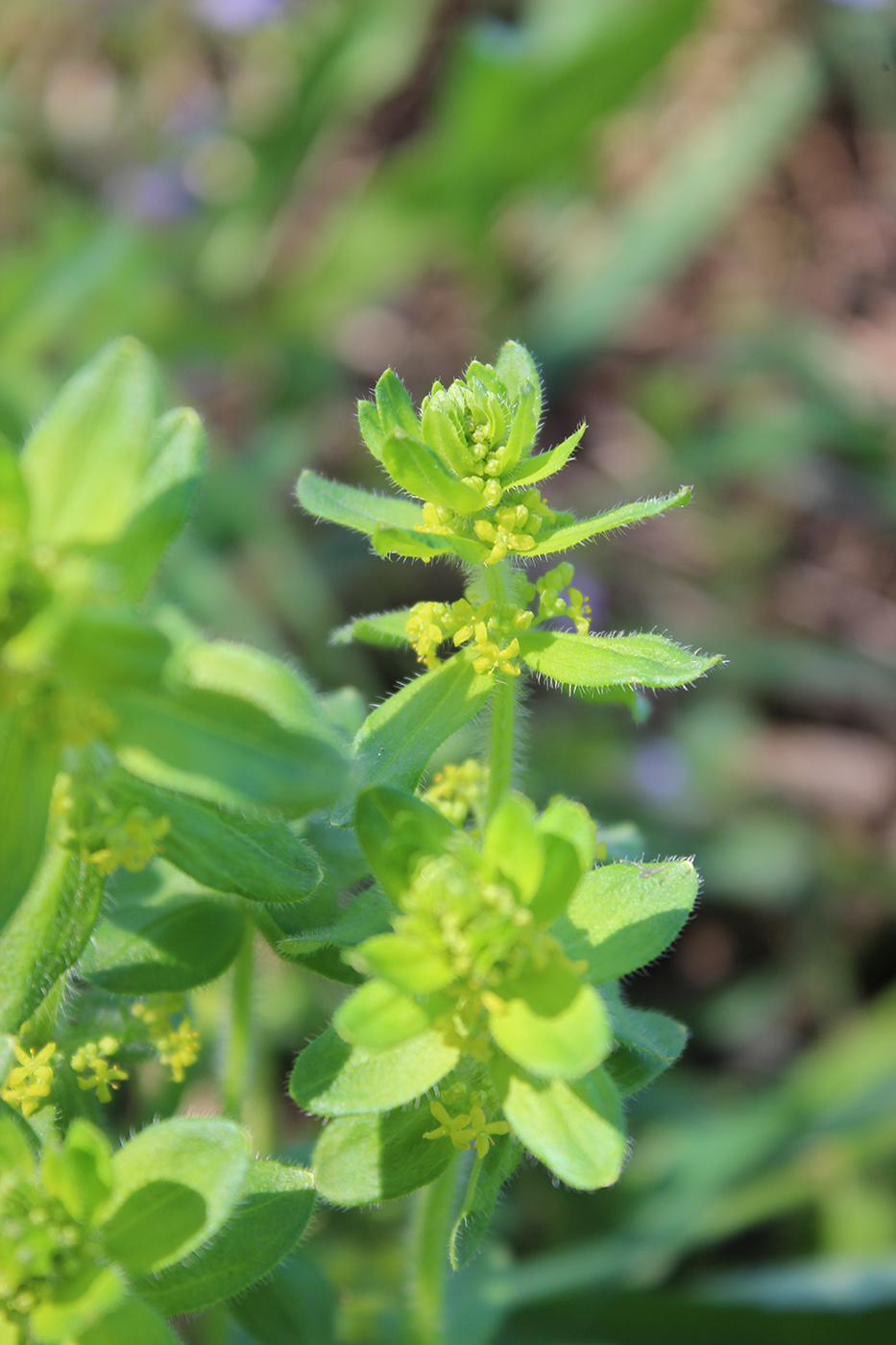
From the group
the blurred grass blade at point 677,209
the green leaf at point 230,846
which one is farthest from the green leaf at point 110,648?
the blurred grass blade at point 677,209

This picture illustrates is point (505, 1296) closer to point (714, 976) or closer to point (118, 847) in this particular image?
point (118, 847)

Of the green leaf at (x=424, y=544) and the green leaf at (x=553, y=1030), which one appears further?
the green leaf at (x=424, y=544)

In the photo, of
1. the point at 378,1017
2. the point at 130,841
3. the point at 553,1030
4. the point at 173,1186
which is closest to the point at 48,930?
the point at 130,841

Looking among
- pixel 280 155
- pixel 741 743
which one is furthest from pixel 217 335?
pixel 741 743

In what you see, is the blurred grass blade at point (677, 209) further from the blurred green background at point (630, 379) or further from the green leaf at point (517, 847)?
the green leaf at point (517, 847)

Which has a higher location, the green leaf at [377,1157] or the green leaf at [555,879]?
the green leaf at [555,879]

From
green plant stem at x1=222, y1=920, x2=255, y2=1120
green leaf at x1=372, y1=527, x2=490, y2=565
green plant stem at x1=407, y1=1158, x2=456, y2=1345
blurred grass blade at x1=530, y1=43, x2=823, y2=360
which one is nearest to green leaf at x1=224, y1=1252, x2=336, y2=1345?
green plant stem at x1=407, y1=1158, x2=456, y2=1345

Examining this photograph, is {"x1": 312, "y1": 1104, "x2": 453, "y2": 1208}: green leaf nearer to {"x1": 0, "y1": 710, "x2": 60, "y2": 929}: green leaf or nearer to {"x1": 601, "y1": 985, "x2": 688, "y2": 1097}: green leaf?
{"x1": 601, "y1": 985, "x2": 688, "y2": 1097}: green leaf
